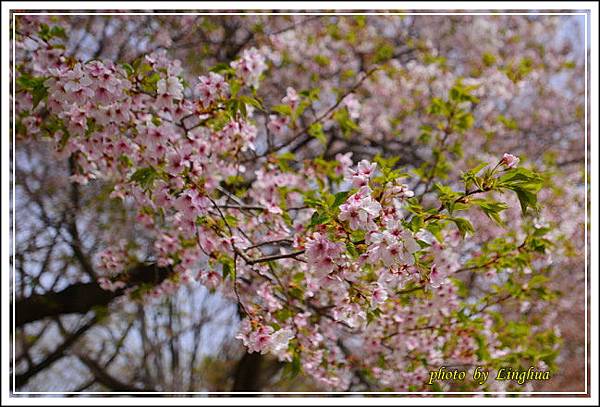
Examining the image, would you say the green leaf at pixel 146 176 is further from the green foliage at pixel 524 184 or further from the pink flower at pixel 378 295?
the green foliage at pixel 524 184

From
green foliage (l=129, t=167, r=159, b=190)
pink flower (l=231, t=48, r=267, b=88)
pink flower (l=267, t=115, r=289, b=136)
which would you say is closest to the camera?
green foliage (l=129, t=167, r=159, b=190)

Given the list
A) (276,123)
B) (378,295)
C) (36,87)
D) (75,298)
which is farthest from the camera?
(75,298)

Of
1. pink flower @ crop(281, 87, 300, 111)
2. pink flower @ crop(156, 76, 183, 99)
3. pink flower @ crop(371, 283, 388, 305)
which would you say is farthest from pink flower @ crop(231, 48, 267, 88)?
pink flower @ crop(371, 283, 388, 305)

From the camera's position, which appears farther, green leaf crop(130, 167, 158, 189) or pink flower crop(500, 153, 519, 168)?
green leaf crop(130, 167, 158, 189)

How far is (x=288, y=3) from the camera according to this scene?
2576mm

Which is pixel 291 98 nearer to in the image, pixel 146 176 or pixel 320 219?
pixel 146 176

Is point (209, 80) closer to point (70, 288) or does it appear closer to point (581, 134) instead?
point (70, 288)

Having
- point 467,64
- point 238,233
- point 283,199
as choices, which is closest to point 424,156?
point 467,64

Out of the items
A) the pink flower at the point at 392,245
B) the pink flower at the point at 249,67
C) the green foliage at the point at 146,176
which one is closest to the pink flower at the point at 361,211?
the pink flower at the point at 392,245

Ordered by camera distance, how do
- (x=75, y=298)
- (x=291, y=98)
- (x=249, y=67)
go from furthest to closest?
(x=75, y=298) → (x=291, y=98) → (x=249, y=67)

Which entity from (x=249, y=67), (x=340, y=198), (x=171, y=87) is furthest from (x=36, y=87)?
(x=340, y=198)

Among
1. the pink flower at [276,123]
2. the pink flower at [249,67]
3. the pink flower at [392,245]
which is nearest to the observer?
the pink flower at [392,245]

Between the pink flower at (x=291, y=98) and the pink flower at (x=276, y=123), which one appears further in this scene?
the pink flower at (x=276, y=123)

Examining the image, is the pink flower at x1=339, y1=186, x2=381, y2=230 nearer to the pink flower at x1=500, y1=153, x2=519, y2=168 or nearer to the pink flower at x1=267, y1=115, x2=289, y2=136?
the pink flower at x1=500, y1=153, x2=519, y2=168
